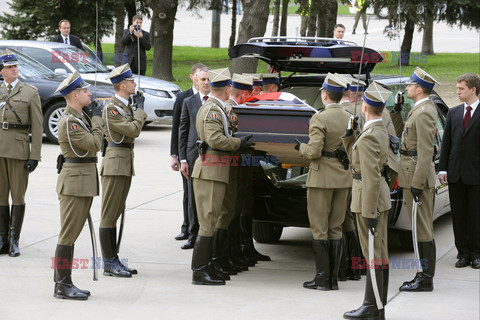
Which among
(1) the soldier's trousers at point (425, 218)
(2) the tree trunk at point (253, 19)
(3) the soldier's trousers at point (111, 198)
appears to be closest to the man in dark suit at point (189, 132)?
(3) the soldier's trousers at point (111, 198)

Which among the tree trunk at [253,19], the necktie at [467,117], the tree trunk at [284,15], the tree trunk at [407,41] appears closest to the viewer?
the necktie at [467,117]

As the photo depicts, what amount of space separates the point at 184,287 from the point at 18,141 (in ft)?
8.01

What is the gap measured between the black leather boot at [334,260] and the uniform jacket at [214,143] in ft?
3.60

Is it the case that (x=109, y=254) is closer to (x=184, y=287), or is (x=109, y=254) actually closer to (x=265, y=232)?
(x=184, y=287)

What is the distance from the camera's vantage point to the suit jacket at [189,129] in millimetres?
9016

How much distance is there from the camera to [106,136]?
810 centimetres

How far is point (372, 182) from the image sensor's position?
6.50m

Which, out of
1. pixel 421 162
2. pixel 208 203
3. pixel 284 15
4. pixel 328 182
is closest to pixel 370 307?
pixel 328 182

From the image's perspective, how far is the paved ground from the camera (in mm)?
6875

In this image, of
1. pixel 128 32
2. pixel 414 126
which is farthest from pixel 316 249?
pixel 128 32

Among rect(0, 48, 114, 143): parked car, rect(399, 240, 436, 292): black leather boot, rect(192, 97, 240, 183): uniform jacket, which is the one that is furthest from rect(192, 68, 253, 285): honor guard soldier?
rect(0, 48, 114, 143): parked car

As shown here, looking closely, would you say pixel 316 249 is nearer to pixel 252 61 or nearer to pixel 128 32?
pixel 252 61

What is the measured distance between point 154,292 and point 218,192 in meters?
1.05

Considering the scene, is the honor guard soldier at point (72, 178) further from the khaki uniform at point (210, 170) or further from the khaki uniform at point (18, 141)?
the khaki uniform at point (18, 141)
